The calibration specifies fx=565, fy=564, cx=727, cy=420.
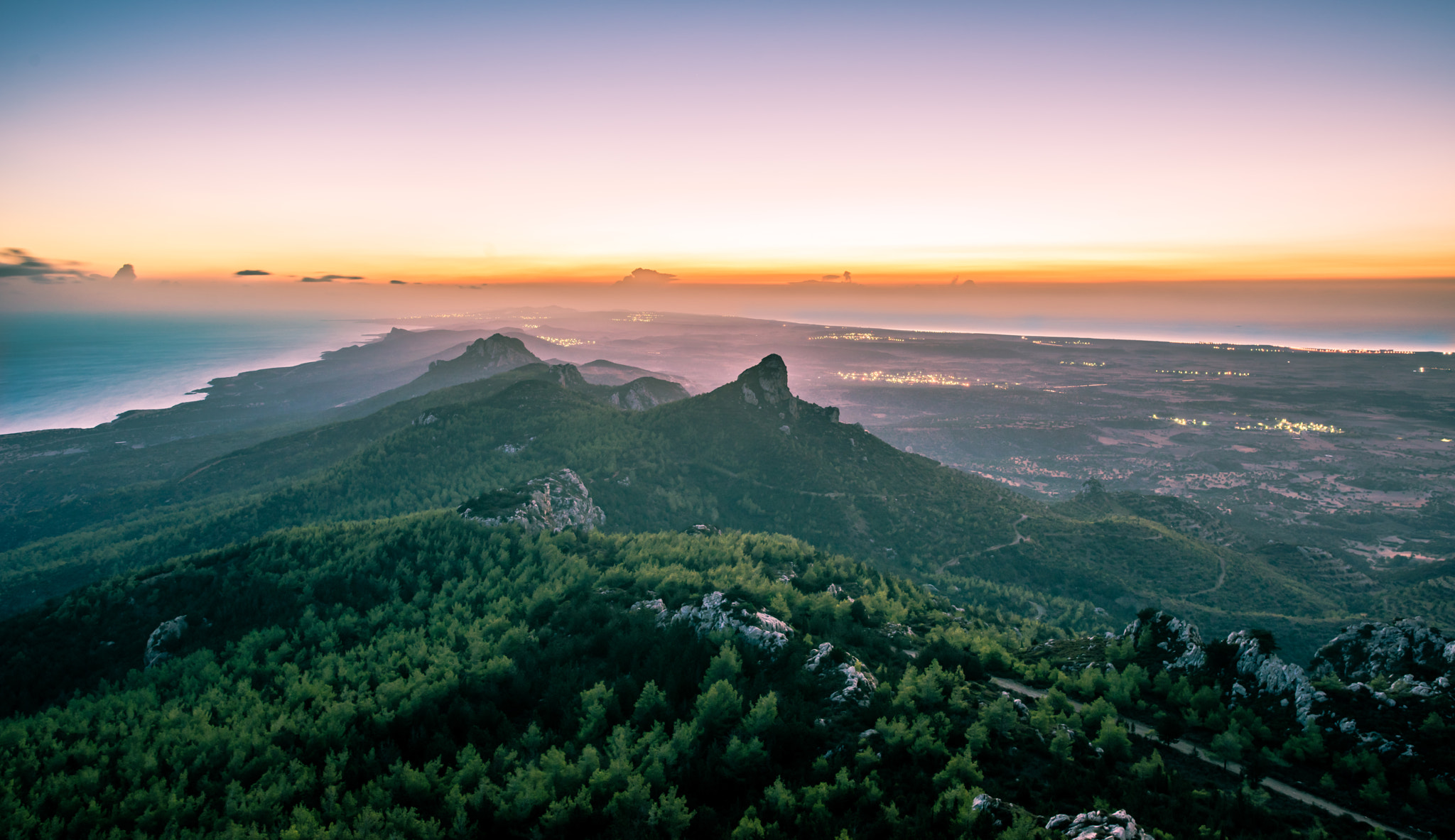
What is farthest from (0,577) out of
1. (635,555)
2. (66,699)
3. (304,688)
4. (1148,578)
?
(1148,578)

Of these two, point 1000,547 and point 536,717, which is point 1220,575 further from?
point 536,717

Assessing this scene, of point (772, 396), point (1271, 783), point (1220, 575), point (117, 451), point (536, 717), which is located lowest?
point (1220, 575)

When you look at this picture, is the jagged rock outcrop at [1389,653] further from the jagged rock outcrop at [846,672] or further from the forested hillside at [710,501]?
the jagged rock outcrop at [846,672]

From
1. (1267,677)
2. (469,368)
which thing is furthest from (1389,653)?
(469,368)

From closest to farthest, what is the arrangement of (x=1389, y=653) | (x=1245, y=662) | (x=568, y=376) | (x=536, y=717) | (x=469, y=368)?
1. (x=536, y=717)
2. (x=1245, y=662)
3. (x=1389, y=653)
4. (x=568, y=376)
5. (x=469, y=368)

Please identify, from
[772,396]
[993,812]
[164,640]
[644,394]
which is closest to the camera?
[993,812]

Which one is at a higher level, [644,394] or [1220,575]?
[644,394]

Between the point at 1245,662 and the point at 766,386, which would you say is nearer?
the point at 1245,662
